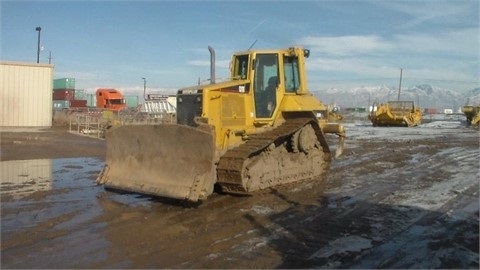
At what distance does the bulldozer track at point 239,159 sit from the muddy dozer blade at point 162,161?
47cm

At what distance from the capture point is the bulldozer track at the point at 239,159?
8.68 m

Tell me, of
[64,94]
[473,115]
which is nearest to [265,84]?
[473,115]

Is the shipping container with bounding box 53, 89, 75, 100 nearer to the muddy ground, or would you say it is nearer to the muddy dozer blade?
the muddy ground

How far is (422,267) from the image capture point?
212 inches

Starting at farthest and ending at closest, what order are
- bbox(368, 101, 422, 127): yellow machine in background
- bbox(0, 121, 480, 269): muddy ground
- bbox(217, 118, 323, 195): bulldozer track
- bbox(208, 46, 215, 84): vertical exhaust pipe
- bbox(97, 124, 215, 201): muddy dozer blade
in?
bbox(368, 101, 422, 127): yellow machine in background < bbox(208, 46, 215, 84): vertical exhaust pipe < bbox(217, 118, 323, 195): bulldozer track < bbox(97, 124, 215, 201): muddy dozer blade < bbox(0, 121, 480, 269): muddy ground

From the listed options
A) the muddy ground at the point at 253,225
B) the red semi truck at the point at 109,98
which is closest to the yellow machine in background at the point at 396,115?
the red semi truck at the point at 109,98

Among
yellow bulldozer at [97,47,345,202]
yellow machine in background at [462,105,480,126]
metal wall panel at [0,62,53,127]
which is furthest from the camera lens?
yellow machine in background at [462,105,480,126]

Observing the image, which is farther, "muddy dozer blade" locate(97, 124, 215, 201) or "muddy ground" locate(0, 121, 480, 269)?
"muddy dozer blade" locate(97, 124, 215, 201)

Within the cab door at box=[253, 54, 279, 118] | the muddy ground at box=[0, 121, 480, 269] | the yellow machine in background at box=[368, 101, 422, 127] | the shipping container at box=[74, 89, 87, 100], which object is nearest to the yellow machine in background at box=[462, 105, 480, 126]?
the yellow machine in background at box=[368, 101, 422, 127]

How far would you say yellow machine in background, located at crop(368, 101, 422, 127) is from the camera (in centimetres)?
4031

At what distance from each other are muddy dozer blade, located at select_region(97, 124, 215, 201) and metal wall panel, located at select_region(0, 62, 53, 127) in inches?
729

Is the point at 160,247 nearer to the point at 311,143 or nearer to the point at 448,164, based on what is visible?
the point at 311,143

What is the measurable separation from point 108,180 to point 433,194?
19.9ft

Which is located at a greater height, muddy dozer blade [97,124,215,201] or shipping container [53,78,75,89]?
shipping container [53,78,75,89]
